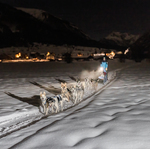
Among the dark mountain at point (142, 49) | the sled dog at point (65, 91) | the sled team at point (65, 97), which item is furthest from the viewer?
the dark mountain at point (142, 49)

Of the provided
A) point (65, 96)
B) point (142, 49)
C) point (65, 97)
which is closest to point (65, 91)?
point (65, 96)

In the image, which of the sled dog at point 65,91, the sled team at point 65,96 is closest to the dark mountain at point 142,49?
the sled team at point 65,96

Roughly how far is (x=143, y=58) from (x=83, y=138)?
66.9 meters

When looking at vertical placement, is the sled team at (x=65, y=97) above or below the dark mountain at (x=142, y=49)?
below

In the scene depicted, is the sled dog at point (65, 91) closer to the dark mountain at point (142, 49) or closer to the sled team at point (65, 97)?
the sled team at point (65, 97)

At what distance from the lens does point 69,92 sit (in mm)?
8289

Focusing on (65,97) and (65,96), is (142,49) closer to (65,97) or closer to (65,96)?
(65,96)

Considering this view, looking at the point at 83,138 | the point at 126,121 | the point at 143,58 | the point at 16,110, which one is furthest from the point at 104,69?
the point at 143,58

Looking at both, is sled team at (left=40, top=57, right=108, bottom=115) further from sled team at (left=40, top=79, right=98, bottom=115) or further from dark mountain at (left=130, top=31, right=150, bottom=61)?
dark mountain at (left=130, top=31, right=150, bottom=61)

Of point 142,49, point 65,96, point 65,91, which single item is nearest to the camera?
point 65,91

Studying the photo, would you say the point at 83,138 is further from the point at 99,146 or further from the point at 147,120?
the point at 147,120

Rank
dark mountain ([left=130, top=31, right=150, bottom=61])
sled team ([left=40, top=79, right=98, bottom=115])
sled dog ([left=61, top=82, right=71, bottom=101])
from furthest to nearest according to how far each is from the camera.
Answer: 1. dark mountain ([left=130, top=31, right=150, bottom=61])
2. sled dog ([left=61, top=82, right=71, bottom=101])
3. sled team ([left=40, top=79, right=98, bottom=115])

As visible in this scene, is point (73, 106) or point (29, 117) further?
point (73, 106)

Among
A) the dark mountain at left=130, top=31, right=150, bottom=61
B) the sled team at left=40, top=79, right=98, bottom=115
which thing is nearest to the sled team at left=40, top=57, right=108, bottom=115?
the sled team at left=40, top=79, right=98, bottom=115
